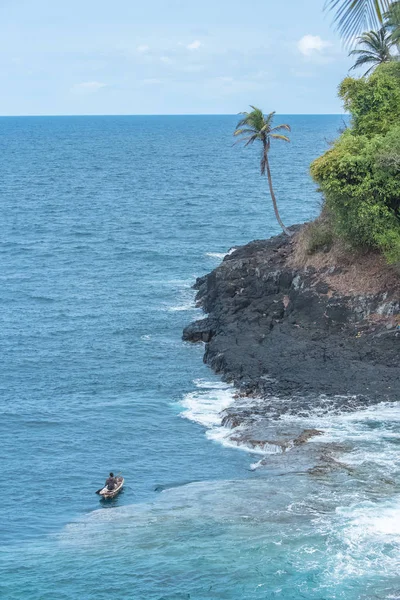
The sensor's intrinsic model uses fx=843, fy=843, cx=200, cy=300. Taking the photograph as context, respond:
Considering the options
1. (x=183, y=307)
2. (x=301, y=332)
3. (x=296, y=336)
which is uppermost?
(x=301, y=332)

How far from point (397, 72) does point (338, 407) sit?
82.1ft

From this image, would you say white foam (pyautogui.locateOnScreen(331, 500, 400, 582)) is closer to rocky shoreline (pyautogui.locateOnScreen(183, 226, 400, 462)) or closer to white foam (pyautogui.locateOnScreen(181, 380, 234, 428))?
rocky shoreline (pyautogui.locateOnScreen(183, 226, 400, 462))

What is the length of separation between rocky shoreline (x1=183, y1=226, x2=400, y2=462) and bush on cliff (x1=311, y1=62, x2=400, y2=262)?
2196 millimetres

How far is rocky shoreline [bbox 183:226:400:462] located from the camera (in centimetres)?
4194

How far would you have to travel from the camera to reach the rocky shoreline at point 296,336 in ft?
138

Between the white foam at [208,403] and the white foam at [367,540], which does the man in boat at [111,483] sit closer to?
the white foam at [208,403]

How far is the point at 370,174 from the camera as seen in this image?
48844 mm

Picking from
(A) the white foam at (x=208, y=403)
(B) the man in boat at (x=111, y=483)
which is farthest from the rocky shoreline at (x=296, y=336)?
(B) the man in boat at (x=111, y=483)

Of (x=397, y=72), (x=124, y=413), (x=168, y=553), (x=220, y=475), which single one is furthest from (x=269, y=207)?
(x=168, y=553)

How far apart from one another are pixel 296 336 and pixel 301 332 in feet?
1.96

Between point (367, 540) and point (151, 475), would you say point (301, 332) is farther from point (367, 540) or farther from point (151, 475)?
point (367, 540)

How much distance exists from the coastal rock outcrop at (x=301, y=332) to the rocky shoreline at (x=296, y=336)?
6cm

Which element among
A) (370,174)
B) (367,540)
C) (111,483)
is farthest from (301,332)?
(367,540)

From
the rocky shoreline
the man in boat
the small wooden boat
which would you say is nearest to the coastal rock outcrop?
the rocky shoreline
